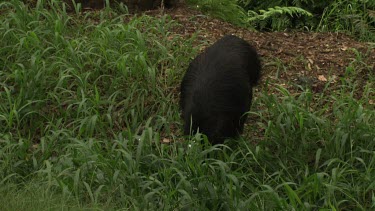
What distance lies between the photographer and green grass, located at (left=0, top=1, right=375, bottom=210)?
491 cm

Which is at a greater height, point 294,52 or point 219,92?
point 219,92

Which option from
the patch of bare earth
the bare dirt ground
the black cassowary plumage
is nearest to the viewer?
the black cassowary plumage

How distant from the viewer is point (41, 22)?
7.01m

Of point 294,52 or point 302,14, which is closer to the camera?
point 294,52

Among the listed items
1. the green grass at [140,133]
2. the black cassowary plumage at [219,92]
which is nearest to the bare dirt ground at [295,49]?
the green grass at [140,133]

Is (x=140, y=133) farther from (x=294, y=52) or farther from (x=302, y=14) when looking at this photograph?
(x=302, y=14)

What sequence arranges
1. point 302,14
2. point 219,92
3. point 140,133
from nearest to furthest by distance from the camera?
point 219,92 < point 140,133 < point 302,14

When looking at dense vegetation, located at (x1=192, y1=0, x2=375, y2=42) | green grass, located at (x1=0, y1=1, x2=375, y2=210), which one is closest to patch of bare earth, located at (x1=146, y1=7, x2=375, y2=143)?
green grass, located at (x1=0, y1=1, x2=375, y2=210)

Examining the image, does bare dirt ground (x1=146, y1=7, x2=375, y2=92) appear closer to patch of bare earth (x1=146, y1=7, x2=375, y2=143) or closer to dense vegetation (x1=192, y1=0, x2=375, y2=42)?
patch of bare earth (x1=146, y1=7, x2=375, y2=143)

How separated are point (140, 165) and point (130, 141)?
224 millimetres

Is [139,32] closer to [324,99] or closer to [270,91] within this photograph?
[270,91]

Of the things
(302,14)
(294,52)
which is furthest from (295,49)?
(302,14)

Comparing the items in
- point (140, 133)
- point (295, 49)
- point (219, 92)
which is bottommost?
point (140, 133)

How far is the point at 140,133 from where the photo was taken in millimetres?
6109
